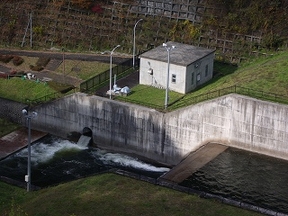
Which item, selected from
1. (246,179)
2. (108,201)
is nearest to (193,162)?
(246,179)

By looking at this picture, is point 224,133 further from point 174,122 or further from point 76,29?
point 76,29

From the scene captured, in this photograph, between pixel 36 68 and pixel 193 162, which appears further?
pixel 36 68

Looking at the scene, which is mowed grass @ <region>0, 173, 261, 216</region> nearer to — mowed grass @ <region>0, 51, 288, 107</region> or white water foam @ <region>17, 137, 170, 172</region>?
white water foam @ <region>17, 137, 170, 172</region>

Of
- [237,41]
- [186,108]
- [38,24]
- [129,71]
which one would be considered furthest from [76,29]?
[186,108]

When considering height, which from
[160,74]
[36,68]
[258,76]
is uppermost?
[258,76]

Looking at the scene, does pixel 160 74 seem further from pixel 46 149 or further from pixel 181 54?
pixel 46 149

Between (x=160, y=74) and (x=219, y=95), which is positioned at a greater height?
(x=160, y=74)

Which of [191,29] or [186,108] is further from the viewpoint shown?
[191,29]
